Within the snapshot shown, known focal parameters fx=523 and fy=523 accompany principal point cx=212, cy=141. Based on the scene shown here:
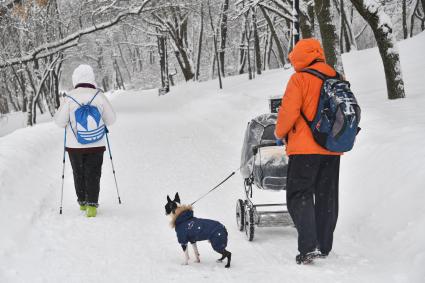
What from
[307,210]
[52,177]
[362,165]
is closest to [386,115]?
[362,165]

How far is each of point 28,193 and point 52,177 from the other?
6.43 ft

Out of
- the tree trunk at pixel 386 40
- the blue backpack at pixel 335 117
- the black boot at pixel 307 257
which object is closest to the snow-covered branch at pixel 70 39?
the tree trunk at pixel 386 40

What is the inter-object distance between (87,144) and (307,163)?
3538 millimetres

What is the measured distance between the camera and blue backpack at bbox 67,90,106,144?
7.33m

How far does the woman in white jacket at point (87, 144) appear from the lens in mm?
7391

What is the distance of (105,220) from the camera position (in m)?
7.43

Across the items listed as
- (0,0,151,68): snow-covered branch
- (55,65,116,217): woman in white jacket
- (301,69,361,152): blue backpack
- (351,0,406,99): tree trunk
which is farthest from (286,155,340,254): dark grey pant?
(0,0,151,68): snow-covered branch

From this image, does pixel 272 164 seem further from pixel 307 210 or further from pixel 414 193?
pixel 414 193

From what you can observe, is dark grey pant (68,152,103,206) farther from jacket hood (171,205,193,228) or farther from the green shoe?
jacket hood (171,205,193,228)

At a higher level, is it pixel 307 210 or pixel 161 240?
pixel 307 210

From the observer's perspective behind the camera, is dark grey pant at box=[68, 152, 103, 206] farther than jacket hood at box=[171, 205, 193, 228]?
Yes

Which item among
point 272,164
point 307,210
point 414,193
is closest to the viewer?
point 307,210

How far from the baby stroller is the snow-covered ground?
0.24 m

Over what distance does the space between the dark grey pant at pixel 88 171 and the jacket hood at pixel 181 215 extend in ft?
8.09
